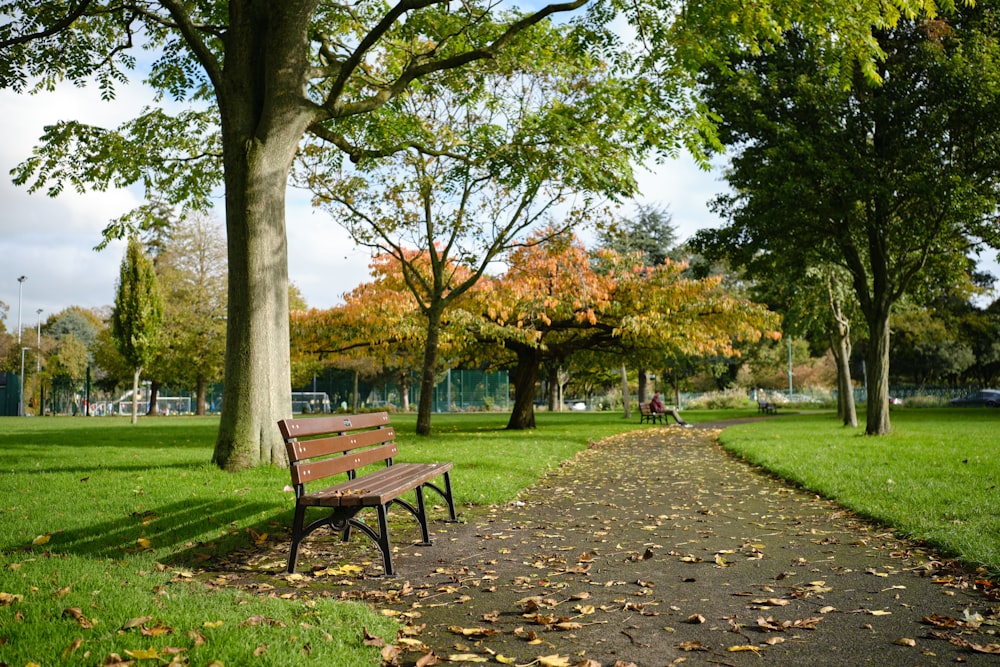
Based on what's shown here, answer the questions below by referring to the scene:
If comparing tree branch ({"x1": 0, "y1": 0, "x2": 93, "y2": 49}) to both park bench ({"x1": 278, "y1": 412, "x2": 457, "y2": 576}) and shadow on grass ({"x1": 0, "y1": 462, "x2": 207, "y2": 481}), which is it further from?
park bench ({"x1": 278, "y1": 412, "x2": 457, "y2": 576})

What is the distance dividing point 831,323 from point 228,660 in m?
25.6

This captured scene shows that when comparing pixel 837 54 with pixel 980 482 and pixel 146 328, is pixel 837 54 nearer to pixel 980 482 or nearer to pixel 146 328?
pixel 980 482

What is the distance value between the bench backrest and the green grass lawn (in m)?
0.95

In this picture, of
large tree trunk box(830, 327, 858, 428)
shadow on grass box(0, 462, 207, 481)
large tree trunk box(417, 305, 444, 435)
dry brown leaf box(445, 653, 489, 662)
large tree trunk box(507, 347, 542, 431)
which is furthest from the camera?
large tree trunk box(507, 347, 542, 431)

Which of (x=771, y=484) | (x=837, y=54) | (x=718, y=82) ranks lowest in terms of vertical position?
(x=771, y=484)

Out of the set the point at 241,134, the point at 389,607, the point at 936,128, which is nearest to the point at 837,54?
the point at 936,128

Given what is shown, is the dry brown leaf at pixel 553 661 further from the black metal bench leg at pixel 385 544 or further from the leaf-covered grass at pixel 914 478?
the leaf-covered grass at pixel 914 478

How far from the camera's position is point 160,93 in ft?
50.7

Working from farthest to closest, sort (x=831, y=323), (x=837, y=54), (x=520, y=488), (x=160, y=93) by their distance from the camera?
(x=831, y=323)
(x=160, y=93)
(x=837, y=54)
(x=520, y=488)

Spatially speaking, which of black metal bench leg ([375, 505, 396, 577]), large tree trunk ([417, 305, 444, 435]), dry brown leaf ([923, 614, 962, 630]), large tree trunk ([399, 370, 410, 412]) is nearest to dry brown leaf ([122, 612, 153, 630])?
black metal bench leg ([375, 505, 396, 577])

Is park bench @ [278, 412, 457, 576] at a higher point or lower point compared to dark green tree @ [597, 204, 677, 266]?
lower

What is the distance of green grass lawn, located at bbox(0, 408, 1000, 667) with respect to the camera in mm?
3582

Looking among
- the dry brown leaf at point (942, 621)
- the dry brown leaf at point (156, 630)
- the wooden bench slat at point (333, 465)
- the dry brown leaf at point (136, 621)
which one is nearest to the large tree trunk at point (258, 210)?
the wooden bench slat at point (333, 465)

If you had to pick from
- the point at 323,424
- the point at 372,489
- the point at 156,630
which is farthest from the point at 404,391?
the point at 156,630
